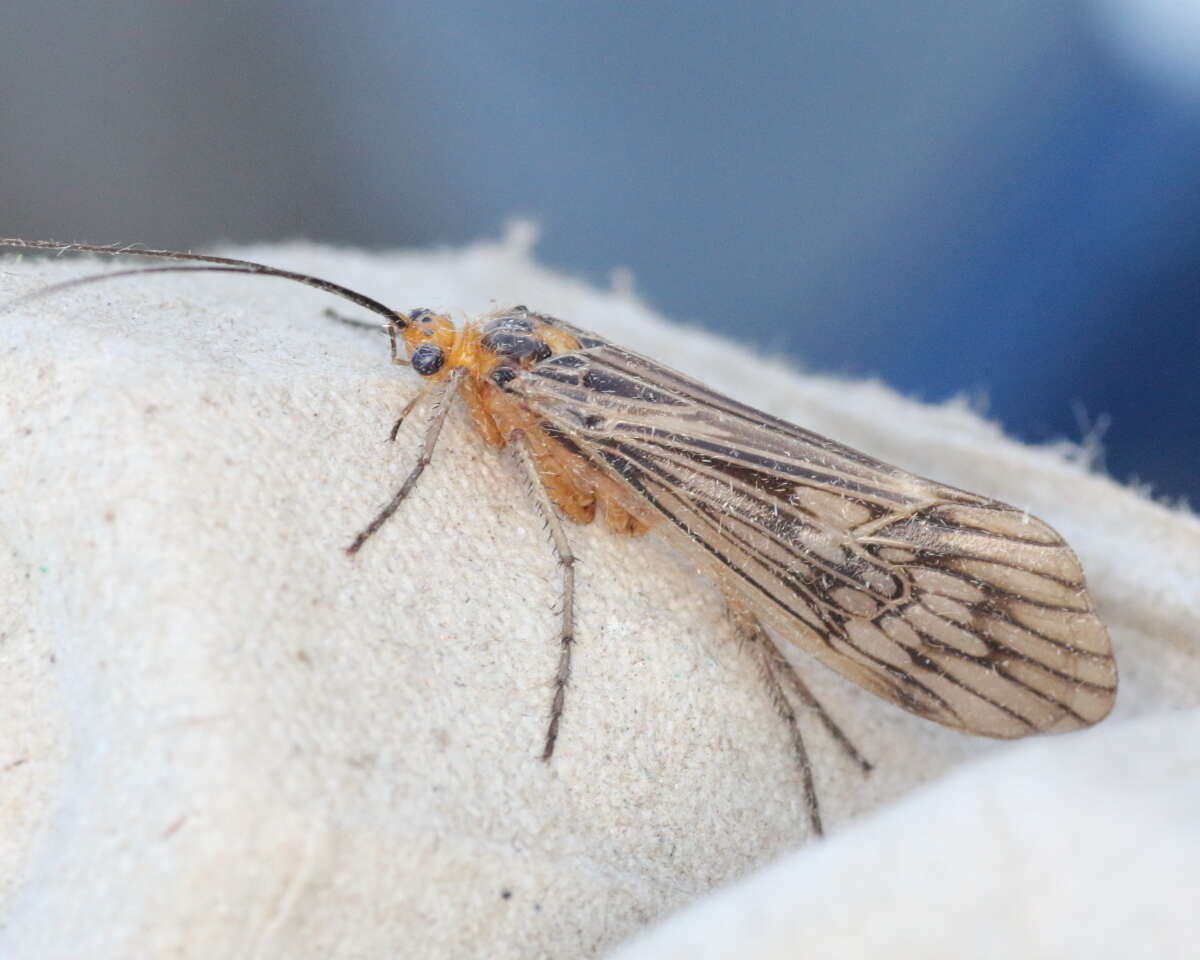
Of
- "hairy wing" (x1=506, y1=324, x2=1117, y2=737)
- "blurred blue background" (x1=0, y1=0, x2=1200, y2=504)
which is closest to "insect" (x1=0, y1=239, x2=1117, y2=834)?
"hairy wing" (x1=506, y1=324, x2=1117, y2=737)

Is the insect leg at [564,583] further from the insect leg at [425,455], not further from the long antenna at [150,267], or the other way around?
the long antenna at [150,267]

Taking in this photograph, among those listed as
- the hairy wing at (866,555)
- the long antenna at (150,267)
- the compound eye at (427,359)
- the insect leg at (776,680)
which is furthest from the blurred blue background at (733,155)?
the long antenna at (150,267)

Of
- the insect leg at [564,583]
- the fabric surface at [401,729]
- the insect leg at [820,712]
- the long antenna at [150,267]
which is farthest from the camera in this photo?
the insect leg at [820,712]

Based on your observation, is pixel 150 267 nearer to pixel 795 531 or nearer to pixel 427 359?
pixel 427 359

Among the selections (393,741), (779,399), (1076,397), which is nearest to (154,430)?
(393,741)

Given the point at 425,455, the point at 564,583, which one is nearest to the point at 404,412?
Result: the point at 425,455

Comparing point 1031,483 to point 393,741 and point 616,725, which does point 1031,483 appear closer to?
point 616,725
